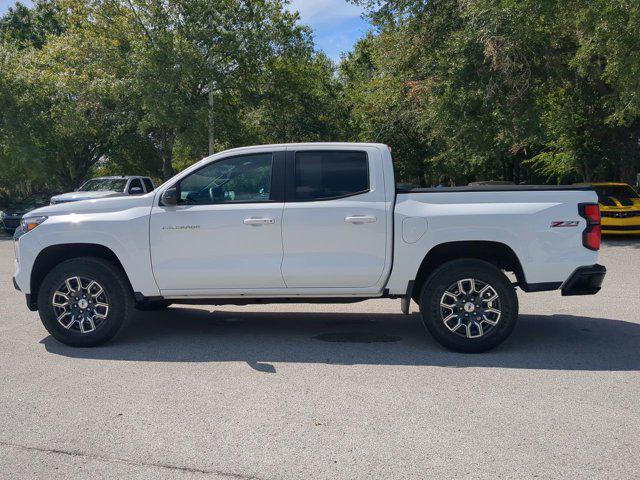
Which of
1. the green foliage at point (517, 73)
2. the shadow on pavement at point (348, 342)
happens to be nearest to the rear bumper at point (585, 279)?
the shadow on pavement at point (348, 342)

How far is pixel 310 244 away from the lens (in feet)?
20.1

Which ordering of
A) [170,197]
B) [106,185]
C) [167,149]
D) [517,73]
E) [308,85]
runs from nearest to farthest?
[170,197], [517,73], [106,185], [167,149], [308,85]

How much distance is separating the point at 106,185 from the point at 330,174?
1401 centimetres

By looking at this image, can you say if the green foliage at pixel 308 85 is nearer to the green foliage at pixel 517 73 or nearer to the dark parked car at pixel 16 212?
the green foliage at pixel 517 73

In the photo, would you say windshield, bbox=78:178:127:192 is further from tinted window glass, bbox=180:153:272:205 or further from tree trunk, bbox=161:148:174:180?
tinted window glass, bbox=180:153:272:205

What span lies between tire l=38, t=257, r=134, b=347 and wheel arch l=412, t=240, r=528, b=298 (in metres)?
3.09

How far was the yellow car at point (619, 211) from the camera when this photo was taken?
16.8m

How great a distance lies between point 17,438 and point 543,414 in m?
3.72

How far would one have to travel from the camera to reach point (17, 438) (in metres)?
4.21

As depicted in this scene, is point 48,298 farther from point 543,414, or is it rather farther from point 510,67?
point 510,67

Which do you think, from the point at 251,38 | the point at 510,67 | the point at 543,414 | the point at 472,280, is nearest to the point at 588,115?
the point at 510,67

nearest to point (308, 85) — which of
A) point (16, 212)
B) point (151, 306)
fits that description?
point (16, 212)

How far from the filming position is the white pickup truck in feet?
19.6

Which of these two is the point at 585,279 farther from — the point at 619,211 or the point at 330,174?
the point at 619,211
